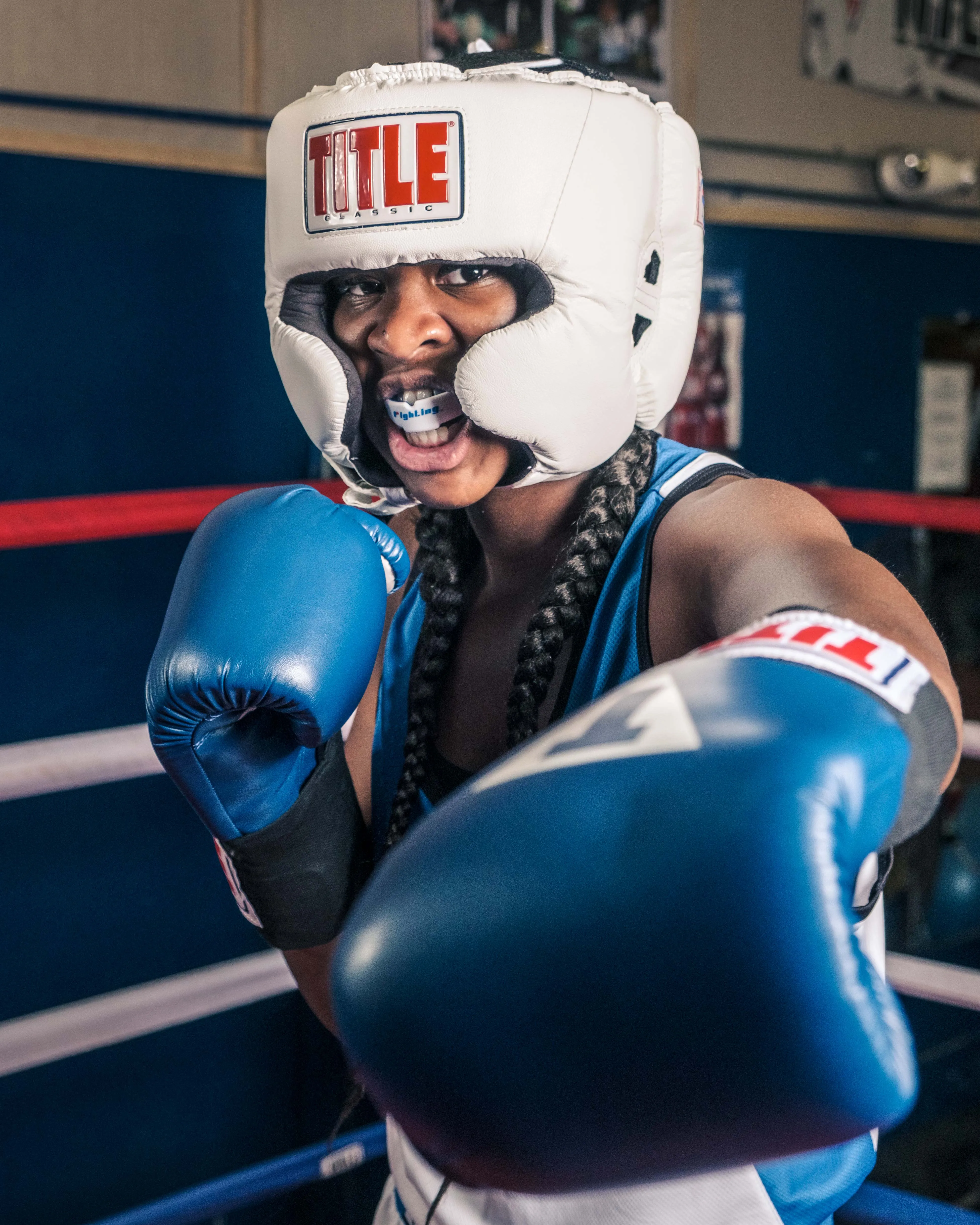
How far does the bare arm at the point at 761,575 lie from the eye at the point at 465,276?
0.71ft

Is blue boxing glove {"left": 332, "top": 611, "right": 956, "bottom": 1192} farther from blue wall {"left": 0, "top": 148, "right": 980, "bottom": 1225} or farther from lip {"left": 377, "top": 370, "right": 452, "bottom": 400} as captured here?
blue wall {"left": 0, "top": 148, "right": 980, "bottom": 1225}

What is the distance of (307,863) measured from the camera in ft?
3.05

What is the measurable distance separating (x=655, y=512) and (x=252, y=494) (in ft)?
0.99

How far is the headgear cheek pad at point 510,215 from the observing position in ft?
2.57

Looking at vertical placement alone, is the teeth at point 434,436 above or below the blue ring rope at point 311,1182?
above

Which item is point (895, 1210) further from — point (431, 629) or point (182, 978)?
point (182, 978)

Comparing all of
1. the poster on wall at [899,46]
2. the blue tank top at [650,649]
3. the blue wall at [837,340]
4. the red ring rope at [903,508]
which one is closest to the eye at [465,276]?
the blue tank top at [650,649]

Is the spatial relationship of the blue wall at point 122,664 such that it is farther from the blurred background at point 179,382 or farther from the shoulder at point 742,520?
the shoulder at point 742,520

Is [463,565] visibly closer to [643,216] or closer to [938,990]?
[643,216]

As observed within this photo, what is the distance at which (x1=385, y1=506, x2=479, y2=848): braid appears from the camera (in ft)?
3.24

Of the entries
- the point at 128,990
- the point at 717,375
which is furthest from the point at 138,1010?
the point at 717,375

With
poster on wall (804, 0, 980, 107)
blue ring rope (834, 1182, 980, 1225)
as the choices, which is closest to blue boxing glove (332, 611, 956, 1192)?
blue ring rope (834, 1182, 980, 1225)

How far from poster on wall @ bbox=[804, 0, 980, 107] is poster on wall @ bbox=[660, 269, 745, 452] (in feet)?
1.85

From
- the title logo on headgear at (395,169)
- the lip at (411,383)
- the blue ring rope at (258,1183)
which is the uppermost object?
the title logo on headgear at (395,169)
